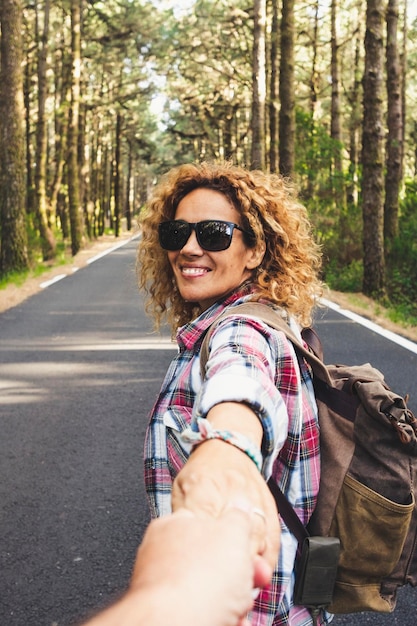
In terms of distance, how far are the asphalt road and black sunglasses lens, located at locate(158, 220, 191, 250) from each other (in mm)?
1856

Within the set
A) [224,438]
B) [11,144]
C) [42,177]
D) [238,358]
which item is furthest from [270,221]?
[42,177]

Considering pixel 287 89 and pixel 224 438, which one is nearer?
pixel 224 438

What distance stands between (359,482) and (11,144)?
18.2 m

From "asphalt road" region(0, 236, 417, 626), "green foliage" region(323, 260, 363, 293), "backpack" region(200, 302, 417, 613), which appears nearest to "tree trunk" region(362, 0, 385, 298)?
"green foliage" region(323, 260, 363, 293)

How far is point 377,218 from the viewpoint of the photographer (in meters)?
15.8

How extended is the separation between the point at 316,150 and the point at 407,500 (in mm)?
22064

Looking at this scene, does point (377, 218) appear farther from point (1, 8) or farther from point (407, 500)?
point (407, 500)

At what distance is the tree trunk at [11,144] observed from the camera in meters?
18.5

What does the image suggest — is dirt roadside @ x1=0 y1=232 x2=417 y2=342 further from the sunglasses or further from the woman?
the sunglasses

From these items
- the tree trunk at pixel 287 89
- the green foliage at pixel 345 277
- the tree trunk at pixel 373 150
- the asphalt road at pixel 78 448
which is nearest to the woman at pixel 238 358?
the asphalt road at pixel 78 448

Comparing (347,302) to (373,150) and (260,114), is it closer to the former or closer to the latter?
(373,150)

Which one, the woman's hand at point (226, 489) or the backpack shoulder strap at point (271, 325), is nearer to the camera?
the woman's hand at point (226, 489)

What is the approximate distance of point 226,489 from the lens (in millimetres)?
1104

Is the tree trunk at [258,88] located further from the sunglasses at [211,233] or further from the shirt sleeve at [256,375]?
the shirt sleeve at [256,375]
